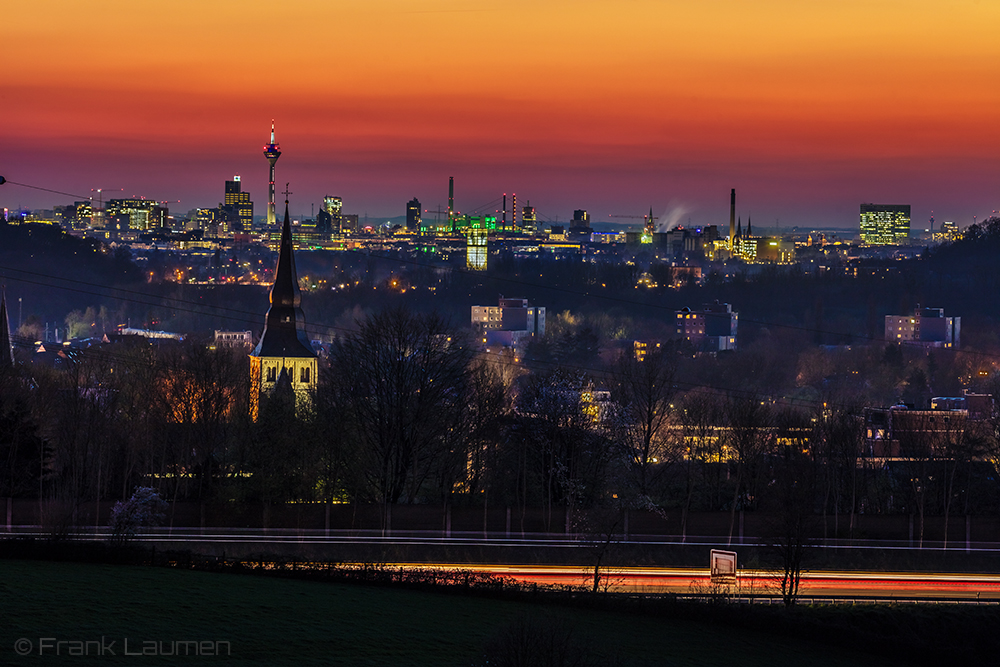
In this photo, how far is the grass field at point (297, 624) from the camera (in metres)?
22.2

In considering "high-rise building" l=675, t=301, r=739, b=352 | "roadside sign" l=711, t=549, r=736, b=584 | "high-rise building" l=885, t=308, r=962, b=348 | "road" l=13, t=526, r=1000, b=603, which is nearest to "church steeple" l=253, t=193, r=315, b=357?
"road" l=13, t=526, r=1000, b=603

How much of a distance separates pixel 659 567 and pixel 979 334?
13276 centimetres

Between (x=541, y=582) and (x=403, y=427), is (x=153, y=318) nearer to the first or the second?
(x=403, y=427)

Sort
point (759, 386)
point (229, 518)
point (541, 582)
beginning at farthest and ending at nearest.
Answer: point (759, 386)
point (229, 518)
point (541, 582)

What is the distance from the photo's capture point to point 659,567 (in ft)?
109

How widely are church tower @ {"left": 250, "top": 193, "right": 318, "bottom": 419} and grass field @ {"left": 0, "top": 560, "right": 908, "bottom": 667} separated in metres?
41.0

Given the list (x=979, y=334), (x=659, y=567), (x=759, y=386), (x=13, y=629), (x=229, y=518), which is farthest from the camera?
(x=979, y=334)

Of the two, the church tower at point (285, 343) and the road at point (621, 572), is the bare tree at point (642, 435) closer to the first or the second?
the road at point (621, 572)

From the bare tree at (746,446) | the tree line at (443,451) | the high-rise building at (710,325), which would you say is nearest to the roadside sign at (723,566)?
the tree line at (443,451)

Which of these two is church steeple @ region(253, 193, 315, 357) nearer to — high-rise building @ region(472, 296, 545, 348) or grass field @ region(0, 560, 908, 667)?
grass field @ region(0, 560, 908, 667)

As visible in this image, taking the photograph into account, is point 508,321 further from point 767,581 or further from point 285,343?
point 767,581

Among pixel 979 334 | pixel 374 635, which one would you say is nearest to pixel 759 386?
pixel 979 334

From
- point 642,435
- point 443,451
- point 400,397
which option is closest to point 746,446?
point 642,435

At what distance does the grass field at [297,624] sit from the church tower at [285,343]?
4104 cm
